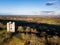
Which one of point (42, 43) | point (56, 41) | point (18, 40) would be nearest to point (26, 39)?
point (18, 40)

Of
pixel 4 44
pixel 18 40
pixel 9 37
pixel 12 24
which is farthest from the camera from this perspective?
pixel 12 24

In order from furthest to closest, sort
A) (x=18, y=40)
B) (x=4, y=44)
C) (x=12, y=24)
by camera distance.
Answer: (x=12, y=24) < (x=18, y=40) < (x=4, y=44)

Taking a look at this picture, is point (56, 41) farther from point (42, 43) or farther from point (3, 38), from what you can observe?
point (3, 38)

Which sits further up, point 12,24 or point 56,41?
point 12,24

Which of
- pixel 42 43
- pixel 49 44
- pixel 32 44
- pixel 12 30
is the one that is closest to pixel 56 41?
pixel 49 44

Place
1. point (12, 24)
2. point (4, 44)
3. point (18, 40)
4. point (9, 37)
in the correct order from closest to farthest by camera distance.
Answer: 1. point (4, 44)
2. point (18, 40)
3. point (9, 37)
4. point (12, 24)

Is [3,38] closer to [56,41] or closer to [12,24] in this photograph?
[12,24]

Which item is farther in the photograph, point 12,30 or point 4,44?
point 12,30

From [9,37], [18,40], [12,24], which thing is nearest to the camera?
[18,40]

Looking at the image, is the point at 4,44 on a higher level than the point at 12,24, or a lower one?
lower
